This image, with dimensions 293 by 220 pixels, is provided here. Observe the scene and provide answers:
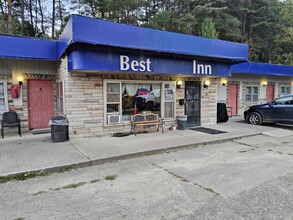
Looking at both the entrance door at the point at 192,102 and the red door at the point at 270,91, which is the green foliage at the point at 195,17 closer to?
the red door at the point at 270,91

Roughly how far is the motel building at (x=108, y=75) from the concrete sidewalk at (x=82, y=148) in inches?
38.9

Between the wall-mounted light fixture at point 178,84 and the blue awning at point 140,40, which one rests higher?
the blue awning at point 140,40

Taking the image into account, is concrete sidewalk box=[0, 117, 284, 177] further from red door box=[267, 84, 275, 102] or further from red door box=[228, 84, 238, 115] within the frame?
red door box=[267, 84, 275, 102]

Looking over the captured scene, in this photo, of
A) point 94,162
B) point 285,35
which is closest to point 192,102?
point 94,162

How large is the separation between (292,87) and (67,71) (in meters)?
18.0

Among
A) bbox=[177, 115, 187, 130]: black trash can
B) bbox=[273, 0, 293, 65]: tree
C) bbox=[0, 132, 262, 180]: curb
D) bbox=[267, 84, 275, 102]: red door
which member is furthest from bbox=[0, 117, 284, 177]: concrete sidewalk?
bbox=[273, 0, 293, 65]: tree

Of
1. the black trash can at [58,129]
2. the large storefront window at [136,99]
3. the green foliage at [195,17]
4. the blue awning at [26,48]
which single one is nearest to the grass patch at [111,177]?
the black trash can at [58,129]

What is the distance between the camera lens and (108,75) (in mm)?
8102

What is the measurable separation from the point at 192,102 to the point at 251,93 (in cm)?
709

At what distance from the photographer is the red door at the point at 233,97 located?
14.1 m

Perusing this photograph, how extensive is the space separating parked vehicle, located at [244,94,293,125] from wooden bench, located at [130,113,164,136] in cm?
547

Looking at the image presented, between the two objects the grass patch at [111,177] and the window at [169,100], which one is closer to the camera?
the grass patch at [111,177]

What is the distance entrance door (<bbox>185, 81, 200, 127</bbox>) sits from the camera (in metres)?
10.1

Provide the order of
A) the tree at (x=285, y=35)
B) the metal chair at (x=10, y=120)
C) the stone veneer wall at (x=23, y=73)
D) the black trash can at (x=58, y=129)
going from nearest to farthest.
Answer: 1. the black trash can at (x=58, y=129)
2. the metal chair at (x=10, y=120)
3. the stone veneer wall at (x=23, y=73)
4. the tree at (x=285, y=35)
